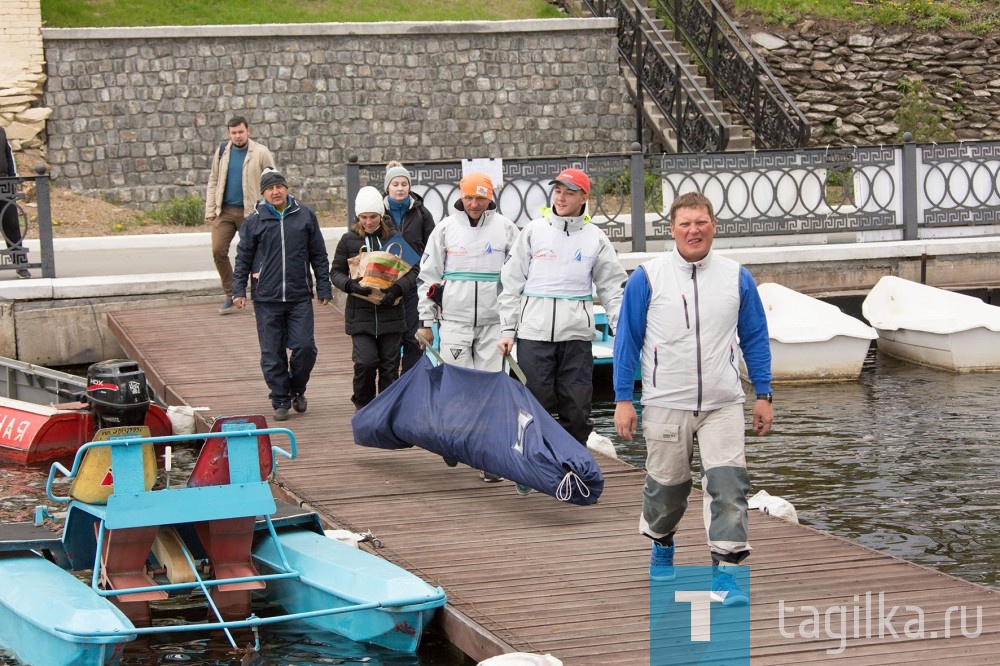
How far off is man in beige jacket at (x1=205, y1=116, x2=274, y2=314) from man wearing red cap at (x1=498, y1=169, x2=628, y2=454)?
5.56 m

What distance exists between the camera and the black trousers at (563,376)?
7359mm

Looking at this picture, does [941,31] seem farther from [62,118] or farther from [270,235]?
[270,235]

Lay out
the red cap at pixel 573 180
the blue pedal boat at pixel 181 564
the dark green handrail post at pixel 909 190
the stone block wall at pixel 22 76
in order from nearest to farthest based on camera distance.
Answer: the blue pedal boat at pixel 181 564 → the red cap at pixel 573 180 → the dark green handrail post at pixel 909 190 → the stone block wall at pixel 22 76

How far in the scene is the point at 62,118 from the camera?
22562mm

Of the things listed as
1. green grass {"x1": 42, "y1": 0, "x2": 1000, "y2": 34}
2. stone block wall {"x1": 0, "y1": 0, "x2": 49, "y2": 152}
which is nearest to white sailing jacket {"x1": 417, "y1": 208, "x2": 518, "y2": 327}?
stone block wall {"x1": 0, "y1": 0, "x2": 49, "y2": 152}

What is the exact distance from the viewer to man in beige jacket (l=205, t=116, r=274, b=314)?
12.5 metres

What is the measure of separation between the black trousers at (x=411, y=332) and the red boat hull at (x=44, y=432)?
2.35 meters

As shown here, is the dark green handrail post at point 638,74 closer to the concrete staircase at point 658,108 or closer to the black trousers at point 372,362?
the concrete staircase at point 658,108

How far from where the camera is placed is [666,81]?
2392 cm

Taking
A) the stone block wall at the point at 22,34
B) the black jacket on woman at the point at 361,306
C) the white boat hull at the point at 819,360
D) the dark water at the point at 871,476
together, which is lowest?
the dark water at the point at 871,476

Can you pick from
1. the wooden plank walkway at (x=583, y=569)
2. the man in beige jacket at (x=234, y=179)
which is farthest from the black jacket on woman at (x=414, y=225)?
the man in beige jacket at (x=234, y=179)

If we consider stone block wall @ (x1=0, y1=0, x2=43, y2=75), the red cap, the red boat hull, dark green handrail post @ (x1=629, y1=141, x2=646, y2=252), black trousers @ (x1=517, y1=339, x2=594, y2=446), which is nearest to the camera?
the red cap

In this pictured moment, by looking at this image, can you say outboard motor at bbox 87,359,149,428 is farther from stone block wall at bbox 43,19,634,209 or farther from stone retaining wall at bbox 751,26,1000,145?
stone retaining wall at bbox 751,26,1000,145

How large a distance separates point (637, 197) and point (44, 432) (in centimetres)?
699
